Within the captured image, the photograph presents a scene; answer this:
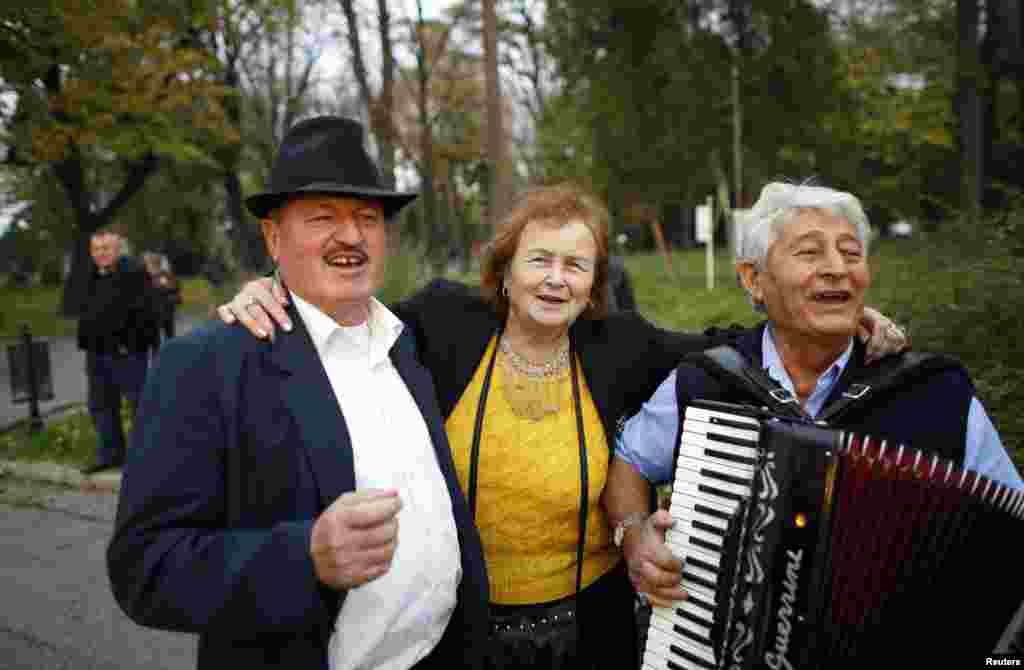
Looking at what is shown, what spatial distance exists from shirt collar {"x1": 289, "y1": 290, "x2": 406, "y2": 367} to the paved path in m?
6.17

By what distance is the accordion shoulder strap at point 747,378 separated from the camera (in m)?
1.98

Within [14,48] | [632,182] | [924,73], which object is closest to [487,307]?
[14,48]

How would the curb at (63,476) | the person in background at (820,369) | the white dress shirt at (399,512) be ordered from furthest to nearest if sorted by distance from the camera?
the curb at (63,476)
the person in background at (820,369)
the white dress shirt at (399,512)

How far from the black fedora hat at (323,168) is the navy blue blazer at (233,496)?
0.33m

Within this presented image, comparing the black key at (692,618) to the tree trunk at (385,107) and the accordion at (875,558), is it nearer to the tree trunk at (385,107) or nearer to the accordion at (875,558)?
the accordion at (875,558)

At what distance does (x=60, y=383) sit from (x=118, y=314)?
18.4ft

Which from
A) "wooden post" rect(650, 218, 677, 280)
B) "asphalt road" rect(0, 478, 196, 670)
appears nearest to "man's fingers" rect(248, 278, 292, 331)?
"asphalt road" rect(0, 478, 196, 670)

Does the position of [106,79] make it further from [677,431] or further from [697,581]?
[697,581]

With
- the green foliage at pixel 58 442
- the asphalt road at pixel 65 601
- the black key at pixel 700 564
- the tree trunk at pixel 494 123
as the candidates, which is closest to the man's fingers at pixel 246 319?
the black key at pixel 700 564

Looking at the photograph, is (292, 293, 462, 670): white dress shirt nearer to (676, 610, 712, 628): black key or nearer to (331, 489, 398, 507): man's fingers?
(331, 489, 398, 507): man's fingers

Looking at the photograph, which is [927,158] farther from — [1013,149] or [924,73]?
[1013,149]

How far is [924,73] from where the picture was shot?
23.2 metres

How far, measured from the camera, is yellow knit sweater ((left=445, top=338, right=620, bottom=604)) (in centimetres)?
230

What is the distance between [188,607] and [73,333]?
20.2m
